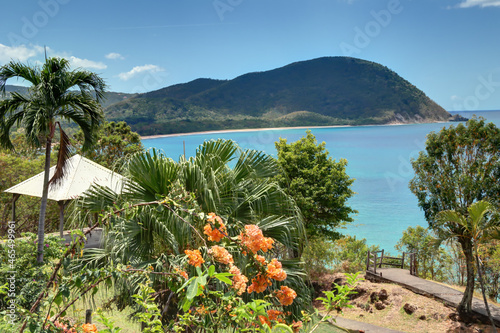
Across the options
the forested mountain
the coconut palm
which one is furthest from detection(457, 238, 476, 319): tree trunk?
the forested mountain

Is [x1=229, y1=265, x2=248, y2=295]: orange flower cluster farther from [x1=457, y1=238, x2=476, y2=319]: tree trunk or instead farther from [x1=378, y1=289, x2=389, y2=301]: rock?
[x1=378, y1=289, x2=389, y2=301]: rock

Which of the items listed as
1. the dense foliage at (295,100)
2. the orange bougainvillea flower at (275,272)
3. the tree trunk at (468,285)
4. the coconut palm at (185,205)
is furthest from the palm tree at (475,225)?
the dense foliage at (295,100)

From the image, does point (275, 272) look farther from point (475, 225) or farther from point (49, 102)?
point (475, 225)

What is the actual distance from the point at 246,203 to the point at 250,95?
450ft

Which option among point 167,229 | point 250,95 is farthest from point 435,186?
point 250,95

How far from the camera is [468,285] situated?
10078 millimetres

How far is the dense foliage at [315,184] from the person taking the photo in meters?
13.7

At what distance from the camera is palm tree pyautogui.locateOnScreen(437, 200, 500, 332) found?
28.5 feet

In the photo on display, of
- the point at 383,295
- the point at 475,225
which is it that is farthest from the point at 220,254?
the point at 383,295

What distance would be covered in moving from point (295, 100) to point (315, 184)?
5008 inches

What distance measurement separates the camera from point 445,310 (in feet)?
34.5

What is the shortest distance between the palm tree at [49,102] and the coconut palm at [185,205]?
2413mm

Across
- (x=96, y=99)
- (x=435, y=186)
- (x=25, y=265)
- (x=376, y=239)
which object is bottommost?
(x=376, y=239)

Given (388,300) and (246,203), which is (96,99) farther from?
(388,300)
